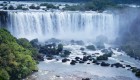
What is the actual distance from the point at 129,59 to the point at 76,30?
1449 centimetres

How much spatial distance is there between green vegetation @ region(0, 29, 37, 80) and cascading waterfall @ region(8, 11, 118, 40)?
12.3 m

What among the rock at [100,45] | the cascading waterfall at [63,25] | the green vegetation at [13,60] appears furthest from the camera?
the cascading waterfall at [63,25]

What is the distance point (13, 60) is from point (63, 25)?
21877 mm

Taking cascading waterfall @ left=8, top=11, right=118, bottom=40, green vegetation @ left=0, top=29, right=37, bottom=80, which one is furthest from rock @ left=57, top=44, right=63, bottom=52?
green vegetation @ left=0, top=29, right=37, bottom=80

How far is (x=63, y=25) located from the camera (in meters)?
57.8

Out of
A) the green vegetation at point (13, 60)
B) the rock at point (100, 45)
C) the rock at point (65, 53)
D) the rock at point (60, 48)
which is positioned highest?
the green vegetation at point (13, 60)

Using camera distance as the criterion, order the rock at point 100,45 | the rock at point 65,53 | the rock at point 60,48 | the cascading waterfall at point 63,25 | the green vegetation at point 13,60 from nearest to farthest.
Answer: the green vegetation at point 13,60 < the rock at point 65,53 < the rock at point 60,48 < the rock at point 100,45 < the cascading waterfall at point 63,25

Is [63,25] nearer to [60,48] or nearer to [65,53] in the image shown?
[60,48]

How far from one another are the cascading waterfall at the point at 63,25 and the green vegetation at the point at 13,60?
12.3 meters

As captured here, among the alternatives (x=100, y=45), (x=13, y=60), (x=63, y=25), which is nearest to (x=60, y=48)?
(x=100, y=45)

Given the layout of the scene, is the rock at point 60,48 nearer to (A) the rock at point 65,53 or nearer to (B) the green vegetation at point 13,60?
(A) the rock at point 65,53

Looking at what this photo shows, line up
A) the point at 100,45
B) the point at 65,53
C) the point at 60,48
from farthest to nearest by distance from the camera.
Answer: the point at 100,45 → the point at 60,48 → the point at 65,53

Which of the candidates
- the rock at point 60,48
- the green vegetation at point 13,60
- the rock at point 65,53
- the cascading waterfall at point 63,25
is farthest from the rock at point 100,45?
the green vegetation at point 13,60

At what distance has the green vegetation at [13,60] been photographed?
35.7 meters
